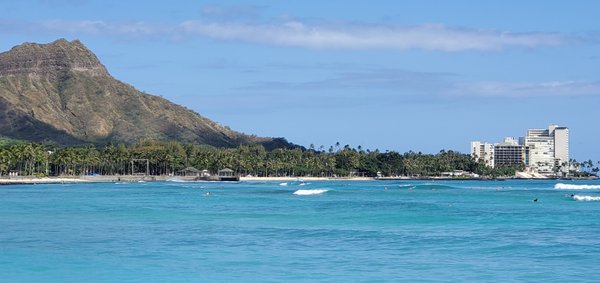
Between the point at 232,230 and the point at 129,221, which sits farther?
the point at 129,221

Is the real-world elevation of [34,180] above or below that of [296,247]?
above

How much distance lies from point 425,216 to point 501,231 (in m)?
12.3

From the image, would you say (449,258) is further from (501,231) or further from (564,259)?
(501,231)

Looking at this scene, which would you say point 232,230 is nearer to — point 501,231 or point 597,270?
point 501,231

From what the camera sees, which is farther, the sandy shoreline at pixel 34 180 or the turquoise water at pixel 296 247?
the sandy shoreline at pixel 34 180

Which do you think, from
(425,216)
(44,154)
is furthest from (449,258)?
(44,154)

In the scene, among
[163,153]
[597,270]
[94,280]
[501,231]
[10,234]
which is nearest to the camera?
[94,280]

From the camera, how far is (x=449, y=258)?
29734mm

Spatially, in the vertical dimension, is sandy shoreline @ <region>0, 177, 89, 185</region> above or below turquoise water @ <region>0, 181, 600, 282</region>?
above

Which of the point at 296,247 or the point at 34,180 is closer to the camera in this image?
the point at 296,247

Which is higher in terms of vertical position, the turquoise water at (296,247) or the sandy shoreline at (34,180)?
the sandy shoreline at (34,180)

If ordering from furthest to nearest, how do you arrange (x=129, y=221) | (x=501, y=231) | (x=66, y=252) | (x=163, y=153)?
(x=163, y=153) → (x=129, y=221) → (x=501, y=231) → (x=66, y=252)

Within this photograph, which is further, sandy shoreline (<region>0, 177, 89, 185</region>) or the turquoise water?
sandy shoreline (<region>0, 177, 89, 185</region>)

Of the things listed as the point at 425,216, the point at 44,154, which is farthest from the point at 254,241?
the point at 44,154
